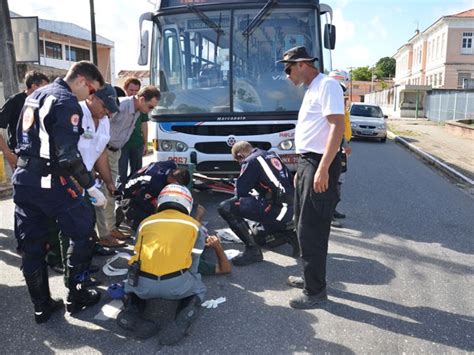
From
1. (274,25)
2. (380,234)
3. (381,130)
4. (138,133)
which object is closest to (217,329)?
(380,234)

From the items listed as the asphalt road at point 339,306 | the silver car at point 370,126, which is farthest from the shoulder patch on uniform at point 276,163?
the silver car at point 370,126

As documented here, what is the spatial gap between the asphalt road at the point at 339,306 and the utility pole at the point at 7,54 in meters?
3.26

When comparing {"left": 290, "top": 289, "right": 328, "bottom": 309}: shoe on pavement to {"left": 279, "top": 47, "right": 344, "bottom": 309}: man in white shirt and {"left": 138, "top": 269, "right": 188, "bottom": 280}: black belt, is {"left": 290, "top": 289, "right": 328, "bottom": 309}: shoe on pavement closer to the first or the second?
{"left": 279, "top": 47, "right": 344, "bottom": 309}: man in white shirt

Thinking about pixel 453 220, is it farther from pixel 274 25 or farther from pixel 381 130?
pixel 381 130

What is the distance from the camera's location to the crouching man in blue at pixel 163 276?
3.07 meters

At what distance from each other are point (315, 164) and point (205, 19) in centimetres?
401

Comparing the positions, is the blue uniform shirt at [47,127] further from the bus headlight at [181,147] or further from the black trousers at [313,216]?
the bus headlight at [181,147]

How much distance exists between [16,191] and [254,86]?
13.5 ft

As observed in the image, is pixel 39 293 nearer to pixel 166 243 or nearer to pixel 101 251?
pixel 166 243

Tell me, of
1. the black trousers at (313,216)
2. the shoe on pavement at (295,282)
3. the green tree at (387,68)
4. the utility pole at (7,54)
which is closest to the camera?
the black trousers at (313,216)

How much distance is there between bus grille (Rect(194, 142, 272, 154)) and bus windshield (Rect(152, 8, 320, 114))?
0.50 m

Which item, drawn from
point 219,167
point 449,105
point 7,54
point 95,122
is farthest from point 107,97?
point 449,105

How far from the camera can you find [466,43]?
49.4m

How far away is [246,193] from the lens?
4.66 m
